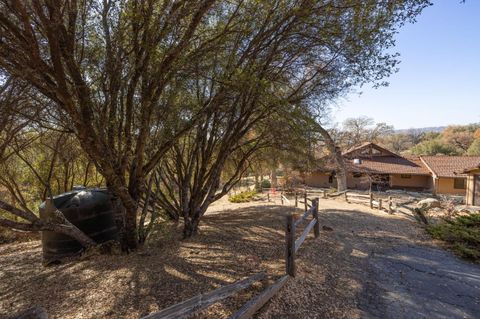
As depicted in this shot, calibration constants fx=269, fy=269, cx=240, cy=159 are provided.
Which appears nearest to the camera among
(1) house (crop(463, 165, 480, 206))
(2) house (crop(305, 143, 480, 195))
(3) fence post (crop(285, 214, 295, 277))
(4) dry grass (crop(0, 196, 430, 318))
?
(4) dry grass (crop(0, 196, 430, 318))

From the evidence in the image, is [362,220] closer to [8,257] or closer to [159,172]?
[159,172]

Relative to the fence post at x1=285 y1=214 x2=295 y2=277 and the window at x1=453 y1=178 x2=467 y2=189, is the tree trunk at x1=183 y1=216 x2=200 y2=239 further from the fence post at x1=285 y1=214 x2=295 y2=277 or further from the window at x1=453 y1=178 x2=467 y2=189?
the window at x1=453 y1=178 x2=467 y2=189

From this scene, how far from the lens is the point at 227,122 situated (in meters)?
8.68

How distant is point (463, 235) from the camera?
306 inches

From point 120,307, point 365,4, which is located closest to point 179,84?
point 365,4

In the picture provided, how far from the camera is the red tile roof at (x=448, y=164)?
25.7 meters

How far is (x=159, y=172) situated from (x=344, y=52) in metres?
6.44

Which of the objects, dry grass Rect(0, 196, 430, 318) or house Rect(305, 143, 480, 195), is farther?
house Rect(305, 143, 480, 195)

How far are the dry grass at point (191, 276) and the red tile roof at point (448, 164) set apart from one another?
73.3 ft

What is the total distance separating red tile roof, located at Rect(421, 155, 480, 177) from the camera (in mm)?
25672

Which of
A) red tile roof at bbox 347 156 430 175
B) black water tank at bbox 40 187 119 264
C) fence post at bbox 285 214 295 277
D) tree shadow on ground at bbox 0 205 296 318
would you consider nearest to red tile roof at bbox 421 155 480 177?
red tile roof at bbox 347 156 430 175

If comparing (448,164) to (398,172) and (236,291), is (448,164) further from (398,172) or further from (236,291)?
(236,291)

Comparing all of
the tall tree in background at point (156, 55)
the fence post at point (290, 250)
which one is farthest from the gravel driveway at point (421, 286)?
the tall tree in background at point (156, 55)

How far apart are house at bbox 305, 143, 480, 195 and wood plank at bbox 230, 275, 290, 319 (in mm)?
21036
